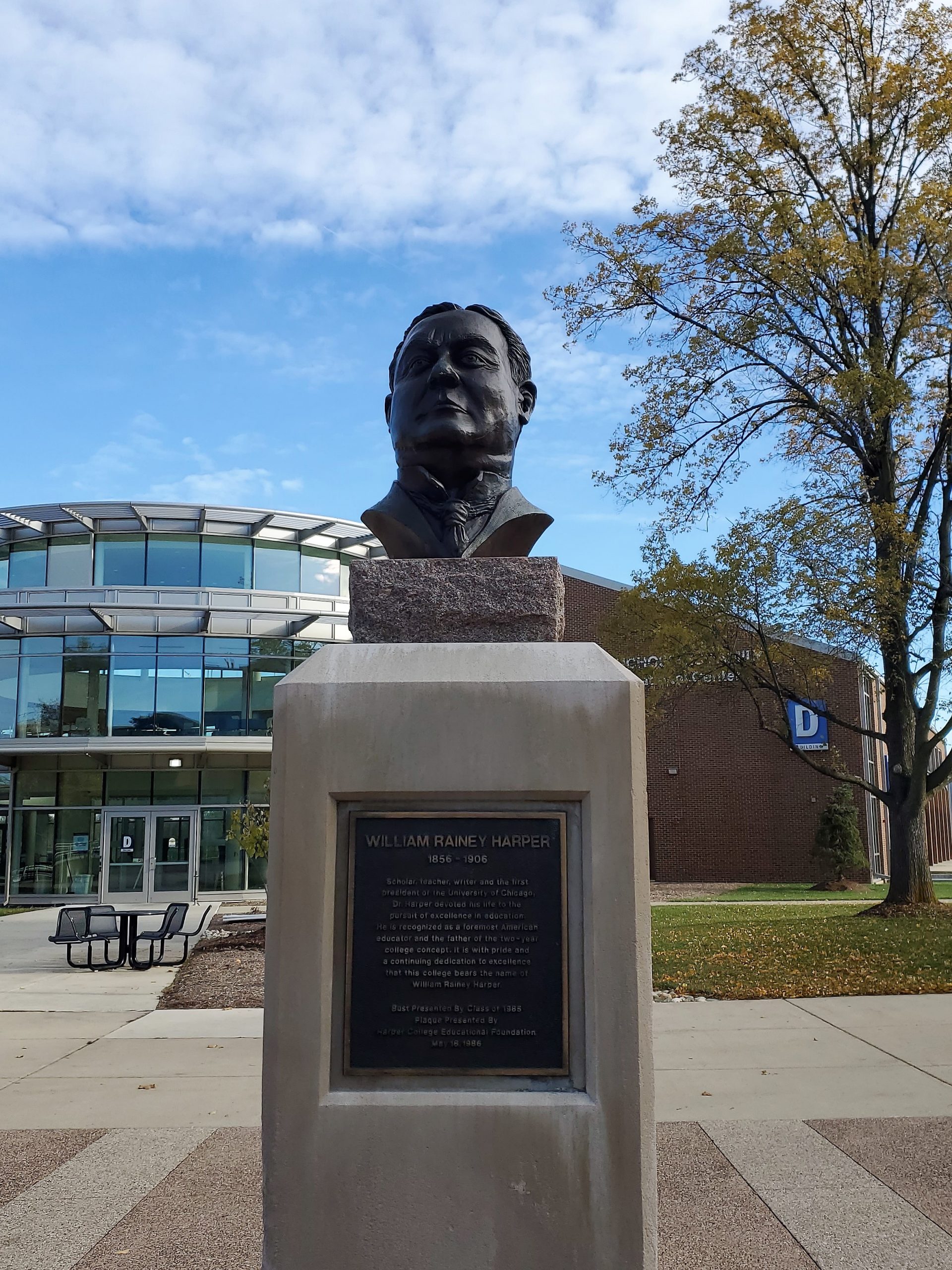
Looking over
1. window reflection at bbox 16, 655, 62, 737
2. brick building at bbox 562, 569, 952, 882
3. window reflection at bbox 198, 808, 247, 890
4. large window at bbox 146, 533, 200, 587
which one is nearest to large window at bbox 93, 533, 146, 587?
large window at bbox 146, 533, 200, 587

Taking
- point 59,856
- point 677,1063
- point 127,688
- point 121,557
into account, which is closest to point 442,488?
point 677,1063

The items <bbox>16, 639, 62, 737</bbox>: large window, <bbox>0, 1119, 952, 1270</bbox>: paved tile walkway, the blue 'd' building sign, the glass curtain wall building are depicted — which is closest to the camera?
<bbox>0, 1119, 952, 1270</bbox>: paved tile walkway

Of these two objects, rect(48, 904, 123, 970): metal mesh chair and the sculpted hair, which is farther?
rect(48, 904, 123, 970): metal mesh chair

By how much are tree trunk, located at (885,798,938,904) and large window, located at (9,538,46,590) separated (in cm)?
2217

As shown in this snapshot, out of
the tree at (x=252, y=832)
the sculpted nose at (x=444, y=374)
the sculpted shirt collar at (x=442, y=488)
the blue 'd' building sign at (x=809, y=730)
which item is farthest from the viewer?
the blue 'd' building sign at (x=809, y=730)

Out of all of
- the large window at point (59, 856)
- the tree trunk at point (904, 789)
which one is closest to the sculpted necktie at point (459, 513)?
the tree trunk at point (904, 789)

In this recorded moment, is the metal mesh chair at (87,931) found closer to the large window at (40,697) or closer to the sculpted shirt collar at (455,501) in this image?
the sculpted shirt collar at (455,501)

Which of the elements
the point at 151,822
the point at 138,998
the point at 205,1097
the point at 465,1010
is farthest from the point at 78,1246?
the point at 151,822

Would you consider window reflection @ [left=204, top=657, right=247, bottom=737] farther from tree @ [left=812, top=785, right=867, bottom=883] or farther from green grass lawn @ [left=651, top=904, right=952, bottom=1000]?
tree @ [left=812, top=785, right=867, bottom=883]

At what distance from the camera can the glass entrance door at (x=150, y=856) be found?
26766 mm

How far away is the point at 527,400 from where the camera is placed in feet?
17.8

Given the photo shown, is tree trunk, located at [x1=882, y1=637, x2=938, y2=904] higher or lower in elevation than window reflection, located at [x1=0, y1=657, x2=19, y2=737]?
lower

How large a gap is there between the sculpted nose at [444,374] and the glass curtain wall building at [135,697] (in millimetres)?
22893

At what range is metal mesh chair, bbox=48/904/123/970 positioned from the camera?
13.7 m
